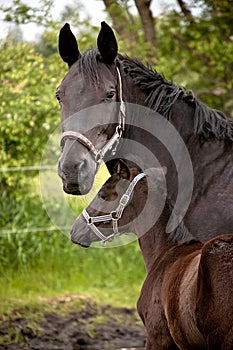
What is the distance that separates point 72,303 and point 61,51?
12.9 ft

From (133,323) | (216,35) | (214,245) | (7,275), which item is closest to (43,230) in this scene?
(7,275)

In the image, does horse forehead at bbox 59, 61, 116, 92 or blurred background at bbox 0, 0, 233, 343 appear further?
blurred background at bbox 0, 0, 233, 343

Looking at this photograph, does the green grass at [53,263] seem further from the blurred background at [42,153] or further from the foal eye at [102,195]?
the foal eye at [102,195]

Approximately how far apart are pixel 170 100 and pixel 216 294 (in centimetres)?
138

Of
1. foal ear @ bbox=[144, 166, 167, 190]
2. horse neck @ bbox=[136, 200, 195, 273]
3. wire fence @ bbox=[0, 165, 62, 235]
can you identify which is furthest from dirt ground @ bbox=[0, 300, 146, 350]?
foal ear @ bbox=[144, 166, 167, 190]

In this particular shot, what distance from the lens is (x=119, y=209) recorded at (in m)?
4.44

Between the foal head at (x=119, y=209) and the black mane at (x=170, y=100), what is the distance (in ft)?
1.24

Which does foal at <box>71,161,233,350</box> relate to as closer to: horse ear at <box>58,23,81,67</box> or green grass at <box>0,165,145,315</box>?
horse ear at <box>58,23,81,67</box>

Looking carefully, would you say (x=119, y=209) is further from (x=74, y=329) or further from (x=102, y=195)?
→ (x=74, y=329)

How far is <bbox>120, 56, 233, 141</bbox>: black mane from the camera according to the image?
14.3ft

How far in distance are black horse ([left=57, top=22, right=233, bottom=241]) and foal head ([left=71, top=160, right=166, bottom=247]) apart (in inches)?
3.9

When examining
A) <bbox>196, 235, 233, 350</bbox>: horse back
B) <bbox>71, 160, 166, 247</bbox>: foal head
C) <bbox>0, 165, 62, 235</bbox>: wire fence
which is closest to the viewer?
<bbox>196, 235, 233, 350</bbox>: horse back

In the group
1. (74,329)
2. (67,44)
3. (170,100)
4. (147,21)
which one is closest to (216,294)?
(170,100)

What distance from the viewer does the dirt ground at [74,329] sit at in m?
6.88
